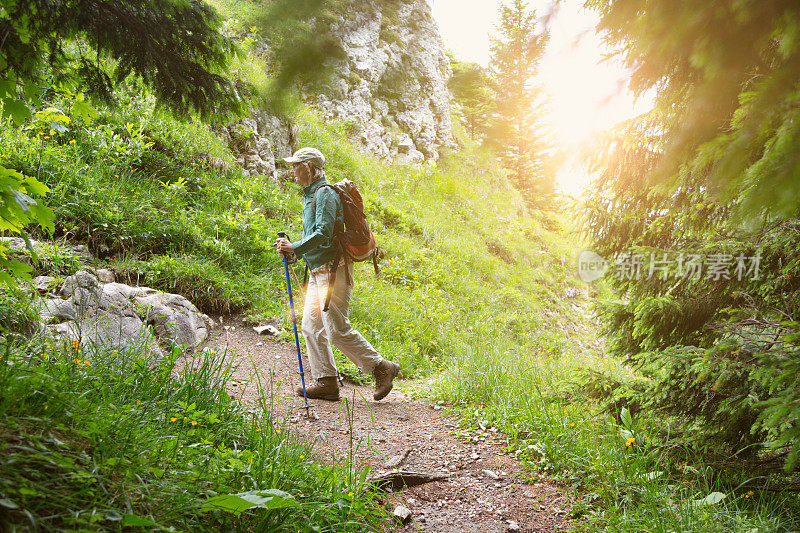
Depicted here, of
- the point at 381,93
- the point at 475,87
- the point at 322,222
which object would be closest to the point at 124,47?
the point at 381,93

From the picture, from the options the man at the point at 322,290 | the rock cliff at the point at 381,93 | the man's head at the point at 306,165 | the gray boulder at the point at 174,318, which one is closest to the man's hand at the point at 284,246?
the man at the point at 322,290

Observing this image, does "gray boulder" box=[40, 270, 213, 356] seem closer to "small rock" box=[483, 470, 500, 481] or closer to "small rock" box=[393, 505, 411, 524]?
"small rock" box=[393, 505, 411, 524]

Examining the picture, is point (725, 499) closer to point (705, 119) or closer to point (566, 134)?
point (705, 119)

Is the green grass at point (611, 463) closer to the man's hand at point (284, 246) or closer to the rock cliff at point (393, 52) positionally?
the man's hand at point (284, 246)

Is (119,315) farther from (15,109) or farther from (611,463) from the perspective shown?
Result: (611,463)

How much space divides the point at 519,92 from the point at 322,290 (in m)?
3.14

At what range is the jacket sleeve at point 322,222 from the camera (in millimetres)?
4336

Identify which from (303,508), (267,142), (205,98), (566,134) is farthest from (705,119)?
(267,142)

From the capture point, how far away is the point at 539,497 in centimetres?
304

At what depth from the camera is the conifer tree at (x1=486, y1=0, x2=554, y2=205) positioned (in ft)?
6.12

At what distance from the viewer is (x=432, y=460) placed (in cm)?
365

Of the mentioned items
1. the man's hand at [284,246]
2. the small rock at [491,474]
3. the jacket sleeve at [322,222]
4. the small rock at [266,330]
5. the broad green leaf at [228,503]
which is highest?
the jacket sleeve at [322,222]

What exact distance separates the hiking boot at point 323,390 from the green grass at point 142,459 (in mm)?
1857

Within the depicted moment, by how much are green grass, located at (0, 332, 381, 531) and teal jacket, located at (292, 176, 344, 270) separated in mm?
1785
